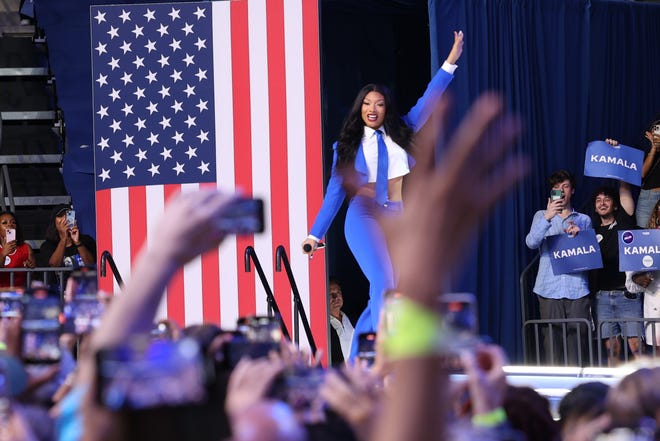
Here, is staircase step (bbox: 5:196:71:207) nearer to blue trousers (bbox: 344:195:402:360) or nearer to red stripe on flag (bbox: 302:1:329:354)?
red stripe on flag (bbox: 302:1:329:354)

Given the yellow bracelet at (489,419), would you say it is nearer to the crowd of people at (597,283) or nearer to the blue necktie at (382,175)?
the blue necktie at (382,175)

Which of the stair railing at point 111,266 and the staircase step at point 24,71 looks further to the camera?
the staircase step at point 24,71

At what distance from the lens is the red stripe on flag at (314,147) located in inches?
324

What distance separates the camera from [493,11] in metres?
9.60

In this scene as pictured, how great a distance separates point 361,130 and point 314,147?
98 centimetres

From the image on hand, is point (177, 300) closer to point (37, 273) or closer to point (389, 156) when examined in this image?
point (37, 273)

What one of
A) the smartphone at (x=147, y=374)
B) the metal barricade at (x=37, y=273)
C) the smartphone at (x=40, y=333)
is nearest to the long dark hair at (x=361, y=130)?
the metal barricade at (x=37, y=273)

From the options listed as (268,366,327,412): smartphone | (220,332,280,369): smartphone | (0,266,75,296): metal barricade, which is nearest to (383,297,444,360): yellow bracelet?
(268,366,327,412): smartphone

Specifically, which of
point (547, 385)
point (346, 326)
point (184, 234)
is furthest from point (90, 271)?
point (346, 326)

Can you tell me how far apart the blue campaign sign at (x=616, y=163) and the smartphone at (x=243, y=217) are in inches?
284

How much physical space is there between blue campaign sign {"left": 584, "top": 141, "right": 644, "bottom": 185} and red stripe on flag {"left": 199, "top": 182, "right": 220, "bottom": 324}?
9.55ft

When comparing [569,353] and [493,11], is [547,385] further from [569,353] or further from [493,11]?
[493,11]

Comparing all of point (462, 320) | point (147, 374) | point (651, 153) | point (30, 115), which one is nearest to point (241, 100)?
point (651, 153)

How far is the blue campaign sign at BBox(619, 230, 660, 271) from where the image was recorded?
328 inches
